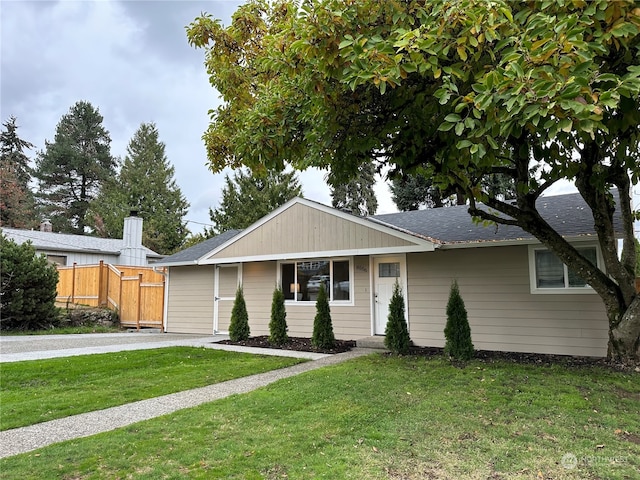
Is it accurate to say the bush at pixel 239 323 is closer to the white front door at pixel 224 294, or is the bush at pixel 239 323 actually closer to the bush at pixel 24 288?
the white front door at pixel 224 294

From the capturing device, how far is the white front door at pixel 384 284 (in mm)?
10109

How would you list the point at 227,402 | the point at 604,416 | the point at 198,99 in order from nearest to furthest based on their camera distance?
1. the point at 604,416
2. the point at 227,402
3. the point at 198,99

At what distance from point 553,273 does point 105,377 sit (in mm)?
8414

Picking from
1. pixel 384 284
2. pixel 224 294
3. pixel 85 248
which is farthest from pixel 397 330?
pixel 85 248

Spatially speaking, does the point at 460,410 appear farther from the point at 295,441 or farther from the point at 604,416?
the point at 295,441

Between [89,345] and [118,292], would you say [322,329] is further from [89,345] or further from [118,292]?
[118,292]

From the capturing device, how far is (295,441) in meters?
3.67

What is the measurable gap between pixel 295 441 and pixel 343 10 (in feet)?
14.6

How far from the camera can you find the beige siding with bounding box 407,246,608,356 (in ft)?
26.0

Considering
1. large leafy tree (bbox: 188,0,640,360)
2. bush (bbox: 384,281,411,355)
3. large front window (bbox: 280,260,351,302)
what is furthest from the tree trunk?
large front window (bbox: 280,260,351,302)

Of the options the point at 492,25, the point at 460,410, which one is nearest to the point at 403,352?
the point at 460,410

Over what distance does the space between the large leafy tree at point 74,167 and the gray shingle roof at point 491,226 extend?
1272 inches

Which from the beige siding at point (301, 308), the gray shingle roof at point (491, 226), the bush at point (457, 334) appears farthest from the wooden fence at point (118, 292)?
the bush at point (457, 334)

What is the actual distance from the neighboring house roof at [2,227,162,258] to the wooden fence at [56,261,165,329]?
3582mm
